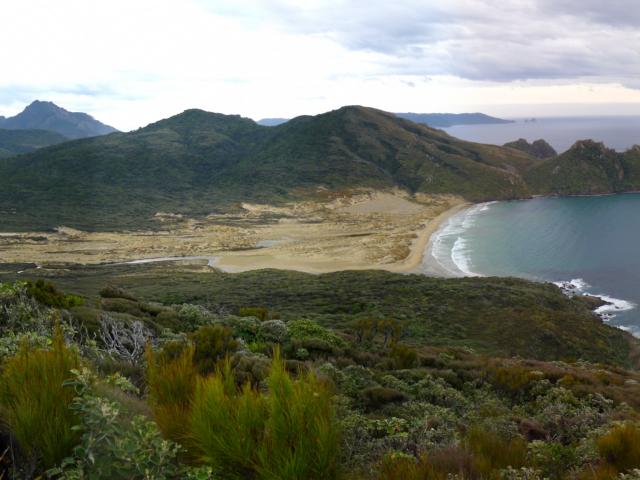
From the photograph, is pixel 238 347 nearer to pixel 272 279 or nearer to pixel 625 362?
pixel 625 362

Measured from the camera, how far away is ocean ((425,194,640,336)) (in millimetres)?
41781

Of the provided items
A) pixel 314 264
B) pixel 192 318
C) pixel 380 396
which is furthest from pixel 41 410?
pixel 314 264

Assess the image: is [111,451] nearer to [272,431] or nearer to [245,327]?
[272,431]

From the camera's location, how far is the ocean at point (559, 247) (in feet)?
137

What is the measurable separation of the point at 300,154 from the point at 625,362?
9564 cm

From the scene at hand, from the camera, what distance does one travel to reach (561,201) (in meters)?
88.6

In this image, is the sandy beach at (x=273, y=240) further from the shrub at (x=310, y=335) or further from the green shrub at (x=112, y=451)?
the green shrub at (x=112, y=451)

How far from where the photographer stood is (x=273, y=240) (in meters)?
63.8

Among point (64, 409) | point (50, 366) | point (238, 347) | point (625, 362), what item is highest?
point (50, 366)

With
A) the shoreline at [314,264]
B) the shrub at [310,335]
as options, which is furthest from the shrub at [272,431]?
the shoreline at [314,264]

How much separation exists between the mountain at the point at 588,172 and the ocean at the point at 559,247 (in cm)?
1149

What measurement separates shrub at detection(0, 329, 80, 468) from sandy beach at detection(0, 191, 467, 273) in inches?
1752

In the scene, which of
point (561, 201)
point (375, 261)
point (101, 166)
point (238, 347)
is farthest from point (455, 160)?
point (238, 347)

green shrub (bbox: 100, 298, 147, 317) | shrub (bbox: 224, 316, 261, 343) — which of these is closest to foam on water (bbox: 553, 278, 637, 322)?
shrub (bbox: 224, 316, 261, 343)
